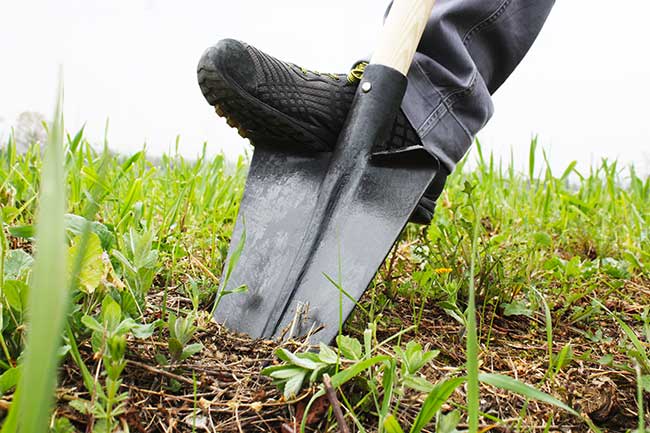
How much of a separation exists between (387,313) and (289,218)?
33 cm

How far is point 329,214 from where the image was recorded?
1.32 meters

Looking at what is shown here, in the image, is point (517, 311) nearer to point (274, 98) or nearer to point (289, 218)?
point (289, 218)

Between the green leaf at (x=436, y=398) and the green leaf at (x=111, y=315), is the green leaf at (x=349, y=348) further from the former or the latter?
the green leaf at (x=111, y=315)


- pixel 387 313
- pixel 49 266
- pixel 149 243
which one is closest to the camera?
pixel 49 266

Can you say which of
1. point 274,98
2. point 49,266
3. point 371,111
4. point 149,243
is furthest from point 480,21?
point 49,266

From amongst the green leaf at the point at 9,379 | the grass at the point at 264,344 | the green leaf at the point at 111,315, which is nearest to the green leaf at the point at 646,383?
the grass at the point at 264,344

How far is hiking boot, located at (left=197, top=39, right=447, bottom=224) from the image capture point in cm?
130

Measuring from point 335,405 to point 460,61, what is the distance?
3.78 feet

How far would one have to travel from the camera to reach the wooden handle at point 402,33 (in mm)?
1376

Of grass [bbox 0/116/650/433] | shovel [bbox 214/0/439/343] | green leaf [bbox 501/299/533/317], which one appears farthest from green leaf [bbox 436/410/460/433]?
green leaf [bbox 501/299/533/317]

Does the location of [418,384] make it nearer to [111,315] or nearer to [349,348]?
[349,348]

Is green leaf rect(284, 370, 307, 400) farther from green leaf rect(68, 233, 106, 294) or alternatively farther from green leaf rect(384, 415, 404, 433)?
green leaf rect(68, 233, 106, 294)

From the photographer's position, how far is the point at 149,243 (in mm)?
988

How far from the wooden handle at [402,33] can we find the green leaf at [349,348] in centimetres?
78
